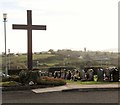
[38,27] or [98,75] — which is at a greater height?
[38,27]

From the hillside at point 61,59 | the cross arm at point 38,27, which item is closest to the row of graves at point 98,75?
the cross arm at point 38,27

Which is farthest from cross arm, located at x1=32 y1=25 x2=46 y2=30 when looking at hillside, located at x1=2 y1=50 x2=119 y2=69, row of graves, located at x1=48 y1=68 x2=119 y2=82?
hillside, located at x1=2 y1=50 x2=119 y2=69

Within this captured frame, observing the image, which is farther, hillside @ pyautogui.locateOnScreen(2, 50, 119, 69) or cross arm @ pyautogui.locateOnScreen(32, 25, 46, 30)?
hillside @ pyautogui.locateOnScreen(2, 50, 119, 69)

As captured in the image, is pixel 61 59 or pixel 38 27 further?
pixel 61 59

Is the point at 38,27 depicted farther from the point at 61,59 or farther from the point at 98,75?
the point at 61,59

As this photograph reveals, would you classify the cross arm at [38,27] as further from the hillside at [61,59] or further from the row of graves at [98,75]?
the hillside at [61,59]

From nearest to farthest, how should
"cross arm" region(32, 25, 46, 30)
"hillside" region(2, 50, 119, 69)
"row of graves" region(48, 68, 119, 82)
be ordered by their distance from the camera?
"cross arm" region(32, 25, 46, 30)
"row of graves" region(48, 68, 119, 82)
"hillside" region(2, 50, 119, 69)

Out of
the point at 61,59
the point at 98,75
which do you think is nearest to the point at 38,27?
the point at 98,75

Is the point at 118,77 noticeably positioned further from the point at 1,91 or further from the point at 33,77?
the point at 1,91

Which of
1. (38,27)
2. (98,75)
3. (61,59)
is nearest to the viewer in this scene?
(38,27)

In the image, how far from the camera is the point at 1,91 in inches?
759

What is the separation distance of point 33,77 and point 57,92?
3.11 metres

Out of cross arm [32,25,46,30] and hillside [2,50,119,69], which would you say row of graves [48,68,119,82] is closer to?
cross arm [32,25,46,30]

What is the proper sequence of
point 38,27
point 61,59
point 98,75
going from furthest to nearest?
point 61,59 → point 98,75 → point 38,27
